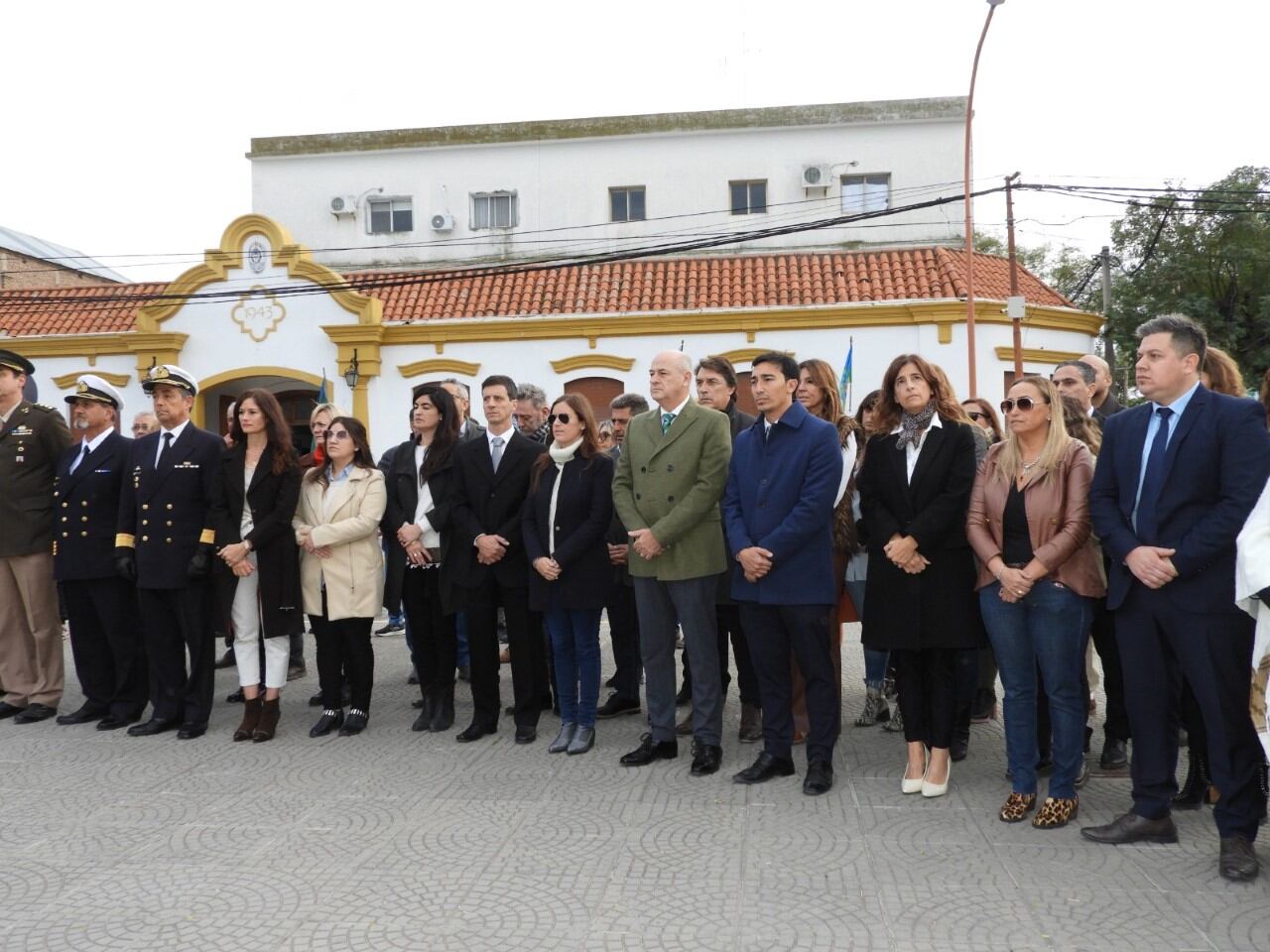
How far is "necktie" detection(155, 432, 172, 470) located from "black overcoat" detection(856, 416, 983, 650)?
4.34m

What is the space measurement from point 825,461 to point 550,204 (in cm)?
2345

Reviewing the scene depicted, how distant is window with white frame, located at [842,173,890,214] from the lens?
Answer: 86.9 feet

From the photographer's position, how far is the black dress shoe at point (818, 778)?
16.6 feet

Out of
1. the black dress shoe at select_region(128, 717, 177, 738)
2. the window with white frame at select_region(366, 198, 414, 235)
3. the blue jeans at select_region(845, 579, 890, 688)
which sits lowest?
the black dress shoe at select_region(128, 717, 177, 738)

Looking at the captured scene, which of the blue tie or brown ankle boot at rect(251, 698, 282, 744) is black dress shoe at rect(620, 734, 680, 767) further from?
the blue tie

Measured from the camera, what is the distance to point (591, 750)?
5.94 metres

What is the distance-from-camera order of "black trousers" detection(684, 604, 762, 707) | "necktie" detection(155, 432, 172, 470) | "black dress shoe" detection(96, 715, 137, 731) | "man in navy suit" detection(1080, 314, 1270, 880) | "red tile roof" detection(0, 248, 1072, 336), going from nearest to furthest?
"man in navy suit" detection(1080, 314, 1270, 880)
"black trousers" detection(684, 604, 762, 707)
"necktie" detection(155, 432, 172, 470)
"black dress shoe" detection(96, 715, 137, 731)
"red tile roof" detection(0, 248, 1072, 336)

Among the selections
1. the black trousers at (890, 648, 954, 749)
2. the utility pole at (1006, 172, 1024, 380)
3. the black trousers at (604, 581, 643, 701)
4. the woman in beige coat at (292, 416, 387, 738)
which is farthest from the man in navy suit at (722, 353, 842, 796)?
the utility pole at (1006, 172, 1024, 380)

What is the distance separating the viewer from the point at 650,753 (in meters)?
5.70

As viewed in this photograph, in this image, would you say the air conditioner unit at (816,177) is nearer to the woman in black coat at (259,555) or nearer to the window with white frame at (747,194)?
the window with white frame at (747,194)

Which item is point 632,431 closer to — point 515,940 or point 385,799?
point 385,799

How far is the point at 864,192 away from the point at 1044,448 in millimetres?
23481

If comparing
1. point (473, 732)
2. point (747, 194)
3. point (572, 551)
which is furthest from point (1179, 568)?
point (747, 194)

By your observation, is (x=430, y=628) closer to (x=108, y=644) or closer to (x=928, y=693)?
(x=108, y=644)
